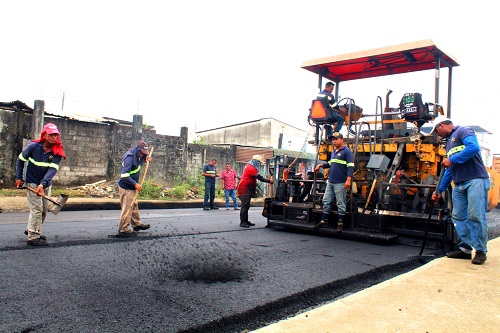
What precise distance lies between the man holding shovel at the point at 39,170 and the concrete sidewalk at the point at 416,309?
375cm

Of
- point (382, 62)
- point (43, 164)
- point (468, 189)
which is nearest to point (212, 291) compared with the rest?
point (468, 189)

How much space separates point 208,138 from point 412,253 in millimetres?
30149

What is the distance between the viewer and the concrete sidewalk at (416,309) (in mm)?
2496

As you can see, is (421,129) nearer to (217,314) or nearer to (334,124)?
(334,124)

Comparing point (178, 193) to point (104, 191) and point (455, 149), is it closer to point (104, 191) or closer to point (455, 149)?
point (104, 191)

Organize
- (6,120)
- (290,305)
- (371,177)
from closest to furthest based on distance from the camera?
(290,305) < (371,177) < (6,120)

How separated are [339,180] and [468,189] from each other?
2027 mm

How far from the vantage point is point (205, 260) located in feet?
14.5

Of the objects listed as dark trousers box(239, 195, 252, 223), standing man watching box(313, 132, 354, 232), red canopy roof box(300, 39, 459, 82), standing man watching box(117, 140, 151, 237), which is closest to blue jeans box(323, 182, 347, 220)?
standing man watching box(313, 132, 354, 232)

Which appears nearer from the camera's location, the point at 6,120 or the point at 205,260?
the point at 205,260

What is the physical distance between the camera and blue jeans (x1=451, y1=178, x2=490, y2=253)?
4.50m

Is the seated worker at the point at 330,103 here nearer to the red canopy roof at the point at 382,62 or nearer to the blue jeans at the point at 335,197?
the red canopy roof at the point at 382,62

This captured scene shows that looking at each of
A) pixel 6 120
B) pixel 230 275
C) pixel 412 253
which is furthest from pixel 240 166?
pixel 230 275

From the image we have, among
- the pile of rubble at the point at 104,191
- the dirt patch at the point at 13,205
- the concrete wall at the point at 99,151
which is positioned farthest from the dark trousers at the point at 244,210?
the concrete wall at the point at 99,151
